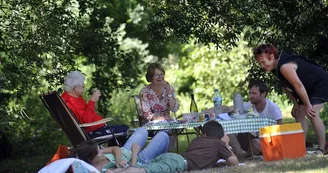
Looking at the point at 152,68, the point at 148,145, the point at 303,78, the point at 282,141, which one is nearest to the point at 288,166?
the point at 282,141

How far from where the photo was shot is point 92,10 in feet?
38.9

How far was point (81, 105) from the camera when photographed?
28.5ft

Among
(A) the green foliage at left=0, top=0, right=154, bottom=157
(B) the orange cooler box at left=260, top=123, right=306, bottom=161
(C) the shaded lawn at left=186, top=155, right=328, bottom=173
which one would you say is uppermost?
(A) the green foliage at left=0, top=0, right=154, bottom=157

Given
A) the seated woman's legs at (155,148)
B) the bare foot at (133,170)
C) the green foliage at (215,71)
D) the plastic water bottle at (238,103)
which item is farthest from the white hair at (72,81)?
the green foliage at (215,71)

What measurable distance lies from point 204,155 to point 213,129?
26 cm

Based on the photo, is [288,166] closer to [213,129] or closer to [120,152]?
[213,129]

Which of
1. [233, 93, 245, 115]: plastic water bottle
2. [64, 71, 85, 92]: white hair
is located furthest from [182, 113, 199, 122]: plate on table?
[64, 71, 85, 92]: white hair

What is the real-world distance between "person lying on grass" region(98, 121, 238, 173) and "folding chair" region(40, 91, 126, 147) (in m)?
1.02

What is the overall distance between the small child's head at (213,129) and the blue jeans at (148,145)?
1.43 feet

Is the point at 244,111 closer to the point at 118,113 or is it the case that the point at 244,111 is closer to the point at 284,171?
the point at 284,171

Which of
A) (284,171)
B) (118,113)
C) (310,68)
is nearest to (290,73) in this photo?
(310,68)

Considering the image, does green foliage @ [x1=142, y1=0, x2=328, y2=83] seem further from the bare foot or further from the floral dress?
the bare foot

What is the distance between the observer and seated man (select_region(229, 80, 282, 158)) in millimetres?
8701

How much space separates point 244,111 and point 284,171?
6.88ft
